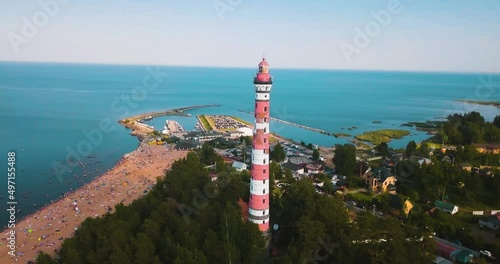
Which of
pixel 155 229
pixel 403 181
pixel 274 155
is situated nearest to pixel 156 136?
pixel 274 155

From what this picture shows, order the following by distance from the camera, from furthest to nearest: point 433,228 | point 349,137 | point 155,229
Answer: point 349,137, point 433,228, point 155,229

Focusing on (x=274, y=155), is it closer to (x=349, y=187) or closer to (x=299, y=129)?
A: (x=349, y=187)

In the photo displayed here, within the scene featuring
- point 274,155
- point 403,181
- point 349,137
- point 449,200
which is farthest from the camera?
point 349,137

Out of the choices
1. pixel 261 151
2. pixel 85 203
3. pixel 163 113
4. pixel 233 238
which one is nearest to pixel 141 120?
pixel 163 113

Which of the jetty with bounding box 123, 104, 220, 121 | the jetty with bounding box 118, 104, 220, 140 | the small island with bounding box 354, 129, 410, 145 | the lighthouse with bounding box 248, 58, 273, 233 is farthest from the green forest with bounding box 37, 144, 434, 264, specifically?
the jetty with bounding box 123, 104, 220, 121

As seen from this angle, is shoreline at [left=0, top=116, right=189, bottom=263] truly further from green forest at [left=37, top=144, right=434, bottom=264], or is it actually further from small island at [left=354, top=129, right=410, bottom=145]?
small island at [left=354, top=129, right=410, bottom=145]

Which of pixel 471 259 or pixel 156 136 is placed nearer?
pixel 471 259

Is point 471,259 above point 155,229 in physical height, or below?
below

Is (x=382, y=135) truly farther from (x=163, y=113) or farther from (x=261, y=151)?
(x=261, y=151)
